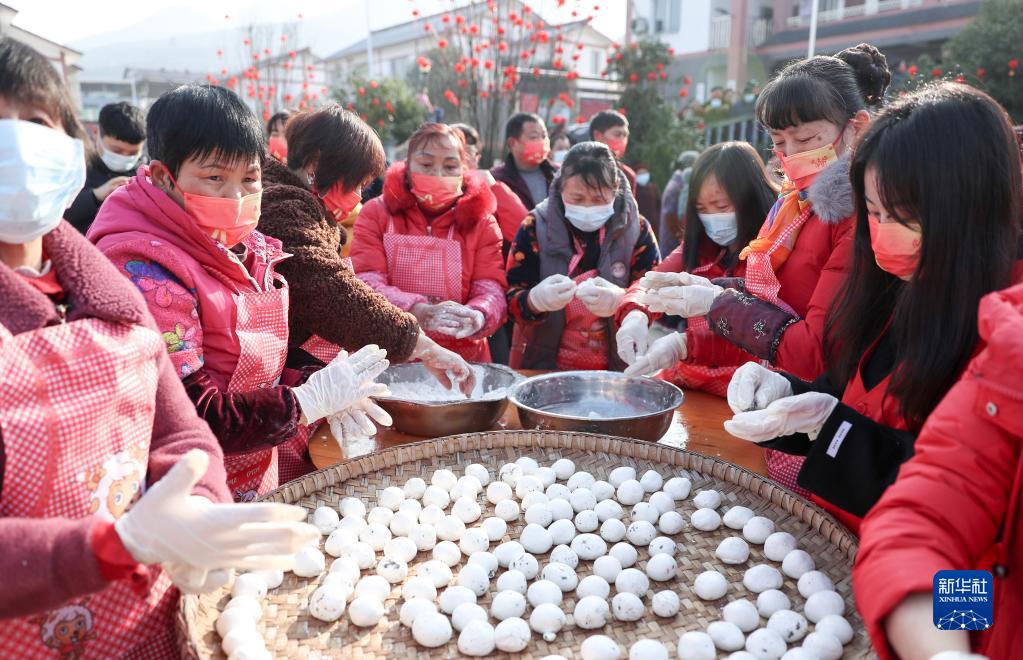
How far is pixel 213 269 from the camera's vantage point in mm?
1653

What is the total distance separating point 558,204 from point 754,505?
6.05ft

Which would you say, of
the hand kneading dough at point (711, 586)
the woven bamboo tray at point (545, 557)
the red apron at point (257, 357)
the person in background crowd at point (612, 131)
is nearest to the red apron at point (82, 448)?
the woven bamboo tray at point (545, 557)

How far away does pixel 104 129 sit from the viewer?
174 inches

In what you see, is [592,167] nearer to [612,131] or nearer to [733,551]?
[733,551]

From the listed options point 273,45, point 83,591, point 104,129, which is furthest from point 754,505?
point 273,45

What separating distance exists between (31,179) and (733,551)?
4.97ft

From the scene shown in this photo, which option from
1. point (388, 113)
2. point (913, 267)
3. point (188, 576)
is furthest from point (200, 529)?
point (388, 113)

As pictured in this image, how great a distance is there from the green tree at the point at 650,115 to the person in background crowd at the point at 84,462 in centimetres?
1126

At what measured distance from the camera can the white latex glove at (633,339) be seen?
100 inches

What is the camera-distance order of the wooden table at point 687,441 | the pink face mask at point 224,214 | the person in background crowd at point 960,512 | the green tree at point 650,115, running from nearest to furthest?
the person in background crowd at point 960,512 → the pink face mask at point 224,214 → the wooden table at point 687,441 → the green tree at point 650,115

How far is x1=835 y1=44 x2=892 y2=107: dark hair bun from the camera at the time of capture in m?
2.12

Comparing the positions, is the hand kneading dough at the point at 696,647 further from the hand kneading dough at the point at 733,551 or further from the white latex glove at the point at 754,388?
the white latex glove at the point at 754,388

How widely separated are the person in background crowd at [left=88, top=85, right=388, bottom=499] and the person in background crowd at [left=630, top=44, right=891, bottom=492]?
3.58 feet

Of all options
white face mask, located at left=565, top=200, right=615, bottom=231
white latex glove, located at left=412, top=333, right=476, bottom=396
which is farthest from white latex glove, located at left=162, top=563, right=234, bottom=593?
white face mask, located at left=565, top=200, right=615, bottom=231
